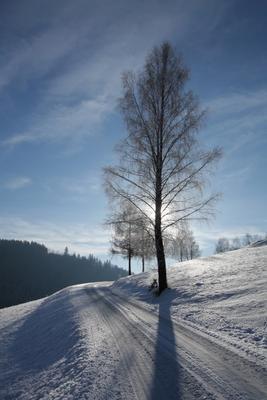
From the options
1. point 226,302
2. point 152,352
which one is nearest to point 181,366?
point 152,352

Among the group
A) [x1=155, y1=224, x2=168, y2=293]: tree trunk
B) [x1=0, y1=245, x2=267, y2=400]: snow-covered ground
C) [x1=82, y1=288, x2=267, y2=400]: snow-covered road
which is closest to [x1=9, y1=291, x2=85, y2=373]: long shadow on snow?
[x1=0, y1=245, x2=267, y2=400]: snow-covered ground

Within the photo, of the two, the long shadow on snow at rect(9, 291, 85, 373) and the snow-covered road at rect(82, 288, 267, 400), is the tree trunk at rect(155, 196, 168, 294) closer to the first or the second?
the long shadow on snow at rect(9, 291, 85, 373)

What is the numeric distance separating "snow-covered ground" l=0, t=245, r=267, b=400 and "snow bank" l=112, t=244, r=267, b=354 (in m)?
0.04

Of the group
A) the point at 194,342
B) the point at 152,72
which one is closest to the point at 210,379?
the point at 194,342

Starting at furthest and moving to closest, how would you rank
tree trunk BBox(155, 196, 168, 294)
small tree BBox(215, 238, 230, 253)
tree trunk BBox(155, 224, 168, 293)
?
1. small tree BBox(215, 238, 230, 253)
2. tree trunk BBox(155, 224, 168, 293)
3. tree trunk BBox(155, 196, 168, 294)

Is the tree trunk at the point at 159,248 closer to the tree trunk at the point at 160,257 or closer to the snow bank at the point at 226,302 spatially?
the tree trunk at the point at 160,257

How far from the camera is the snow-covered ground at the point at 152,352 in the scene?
476cm

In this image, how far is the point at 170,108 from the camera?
50.6ft

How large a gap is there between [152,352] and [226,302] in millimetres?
4919

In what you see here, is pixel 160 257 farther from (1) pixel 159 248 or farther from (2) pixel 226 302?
(2) pixel 226 302

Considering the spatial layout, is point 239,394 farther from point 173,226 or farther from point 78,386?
point 173,226

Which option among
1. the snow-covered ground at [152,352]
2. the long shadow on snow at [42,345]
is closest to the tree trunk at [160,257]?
the snow-covered ground at [152,352]

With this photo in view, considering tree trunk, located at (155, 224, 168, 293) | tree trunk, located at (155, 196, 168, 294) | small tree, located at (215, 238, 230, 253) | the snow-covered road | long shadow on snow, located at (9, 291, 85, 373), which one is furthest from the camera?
small tree, located at (215, 238, 230, 253)

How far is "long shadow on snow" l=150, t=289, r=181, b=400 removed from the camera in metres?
4.50
